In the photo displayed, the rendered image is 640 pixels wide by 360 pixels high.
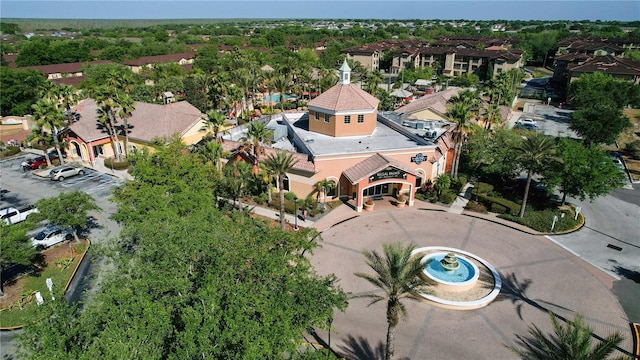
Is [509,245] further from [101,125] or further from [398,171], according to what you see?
[101,125]

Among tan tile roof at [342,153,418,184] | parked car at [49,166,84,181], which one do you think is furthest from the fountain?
parked car at [49,166,84,181]

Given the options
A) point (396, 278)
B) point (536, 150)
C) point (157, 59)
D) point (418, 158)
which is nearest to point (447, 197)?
point (418, 158)

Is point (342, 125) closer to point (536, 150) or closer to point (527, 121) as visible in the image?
point (536, 150)

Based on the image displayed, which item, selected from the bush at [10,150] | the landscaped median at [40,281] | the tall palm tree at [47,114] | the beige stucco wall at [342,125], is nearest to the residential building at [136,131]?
the tall palm tree at [47,114]

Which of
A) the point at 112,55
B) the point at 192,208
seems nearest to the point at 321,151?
the point at 192,208

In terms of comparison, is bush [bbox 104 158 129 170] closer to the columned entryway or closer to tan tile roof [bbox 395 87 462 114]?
the columned entryway

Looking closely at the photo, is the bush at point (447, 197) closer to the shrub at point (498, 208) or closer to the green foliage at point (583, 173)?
the shrub at point (498, 208)
